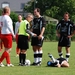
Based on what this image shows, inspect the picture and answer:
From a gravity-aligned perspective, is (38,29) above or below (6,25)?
below

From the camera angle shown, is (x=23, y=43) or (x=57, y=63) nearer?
(x=57, y=63)

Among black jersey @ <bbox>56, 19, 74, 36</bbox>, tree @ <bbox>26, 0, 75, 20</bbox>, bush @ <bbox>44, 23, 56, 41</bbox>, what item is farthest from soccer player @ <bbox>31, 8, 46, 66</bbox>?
tree @ <bbox>26, 0, 75, 20</bbox>

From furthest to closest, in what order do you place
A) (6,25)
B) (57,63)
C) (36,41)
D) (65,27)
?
(65,27), (36,41), (57,63), (6,25)

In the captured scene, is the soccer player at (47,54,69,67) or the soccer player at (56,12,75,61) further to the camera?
the soccer player at (56,12,75,61)

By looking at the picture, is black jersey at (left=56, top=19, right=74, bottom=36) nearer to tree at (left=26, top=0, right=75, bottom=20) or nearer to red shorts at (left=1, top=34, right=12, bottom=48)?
red shorts at (left=1, top=34, right=12, bottom=48)

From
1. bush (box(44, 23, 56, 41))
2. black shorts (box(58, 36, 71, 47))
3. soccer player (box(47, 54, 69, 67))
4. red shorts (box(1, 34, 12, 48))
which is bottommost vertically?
bush (box(44, 23, 56, 41))

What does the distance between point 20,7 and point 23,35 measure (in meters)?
78.8

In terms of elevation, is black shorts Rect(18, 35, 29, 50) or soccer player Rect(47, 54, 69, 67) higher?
black shorts Rect(18, 35, 29, 50)

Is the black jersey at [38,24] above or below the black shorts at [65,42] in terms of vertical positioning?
above

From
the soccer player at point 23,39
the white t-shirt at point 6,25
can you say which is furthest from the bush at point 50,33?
the white t-shirt at point 6,25

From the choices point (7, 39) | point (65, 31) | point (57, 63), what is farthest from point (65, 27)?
point (7, 39)

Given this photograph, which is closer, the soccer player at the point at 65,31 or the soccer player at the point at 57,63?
the soccer player at the point at 57,63

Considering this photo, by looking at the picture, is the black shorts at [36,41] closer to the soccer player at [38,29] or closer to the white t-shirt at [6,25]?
the soccer player at [38,29]

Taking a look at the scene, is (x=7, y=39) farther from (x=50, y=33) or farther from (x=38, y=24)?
(x=50, y=33)
